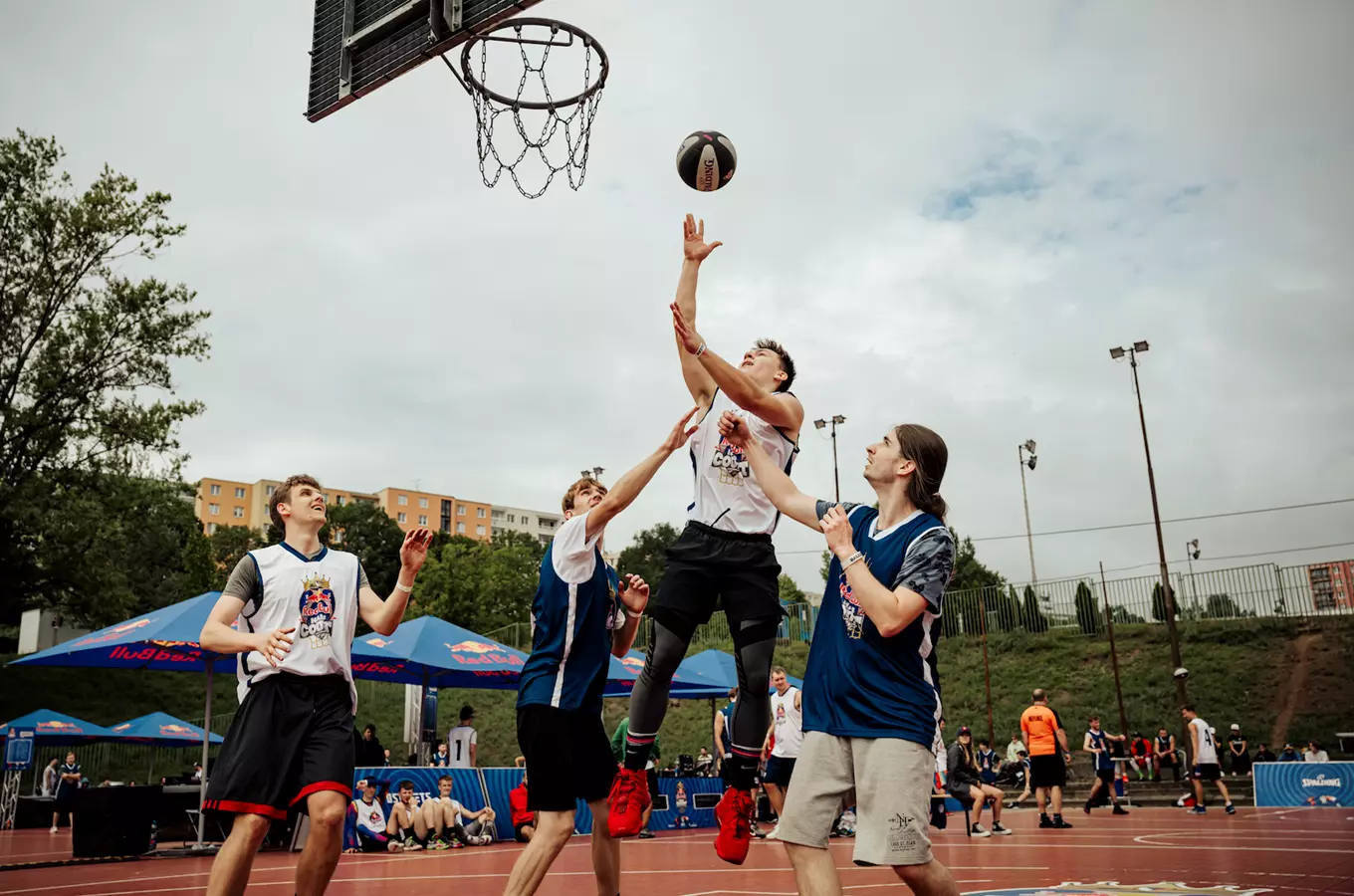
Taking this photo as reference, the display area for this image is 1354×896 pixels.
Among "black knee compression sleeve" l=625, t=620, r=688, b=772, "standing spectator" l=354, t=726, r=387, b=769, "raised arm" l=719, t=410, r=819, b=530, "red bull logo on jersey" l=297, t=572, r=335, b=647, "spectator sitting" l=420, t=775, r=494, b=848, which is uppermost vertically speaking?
"raised arm" l=719, t=410, r=819, b=530

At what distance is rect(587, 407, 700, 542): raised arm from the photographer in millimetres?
4762

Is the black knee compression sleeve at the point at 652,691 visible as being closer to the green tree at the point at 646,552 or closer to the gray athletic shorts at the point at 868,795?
the gray athletic shorts at the point at 868,795

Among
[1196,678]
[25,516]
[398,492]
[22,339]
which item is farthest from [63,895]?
[398,492]

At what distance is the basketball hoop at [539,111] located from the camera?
9.84 m

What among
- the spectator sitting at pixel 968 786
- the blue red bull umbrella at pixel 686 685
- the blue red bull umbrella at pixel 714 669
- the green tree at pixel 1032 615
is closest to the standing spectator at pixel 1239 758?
the green tree at pixel 1032 615

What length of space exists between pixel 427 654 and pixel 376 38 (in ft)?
29.0

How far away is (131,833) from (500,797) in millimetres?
4662

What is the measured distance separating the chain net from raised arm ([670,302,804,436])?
5.37 metres

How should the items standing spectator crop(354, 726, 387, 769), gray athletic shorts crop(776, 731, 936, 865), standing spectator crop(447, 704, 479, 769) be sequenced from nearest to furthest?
gray athletic shorts crop(776, 731, 936, 865)
standing spectator crop(354, 726, 387, 769)
standing spectator crop(447, 704, 479, 769)

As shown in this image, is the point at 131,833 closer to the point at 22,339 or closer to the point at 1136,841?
the point at 1136,841

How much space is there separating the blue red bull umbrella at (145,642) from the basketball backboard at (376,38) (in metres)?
6.26

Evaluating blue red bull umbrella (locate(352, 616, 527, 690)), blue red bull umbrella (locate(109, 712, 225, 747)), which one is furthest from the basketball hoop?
blue red bull umbrella (locate(109, 712, 225, 747))

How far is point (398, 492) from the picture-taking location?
110 meters

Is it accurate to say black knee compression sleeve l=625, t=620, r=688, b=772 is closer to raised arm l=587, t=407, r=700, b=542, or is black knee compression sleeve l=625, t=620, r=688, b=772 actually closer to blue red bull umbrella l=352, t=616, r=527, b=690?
raised arm l=587, t=407, r=700, b=542
